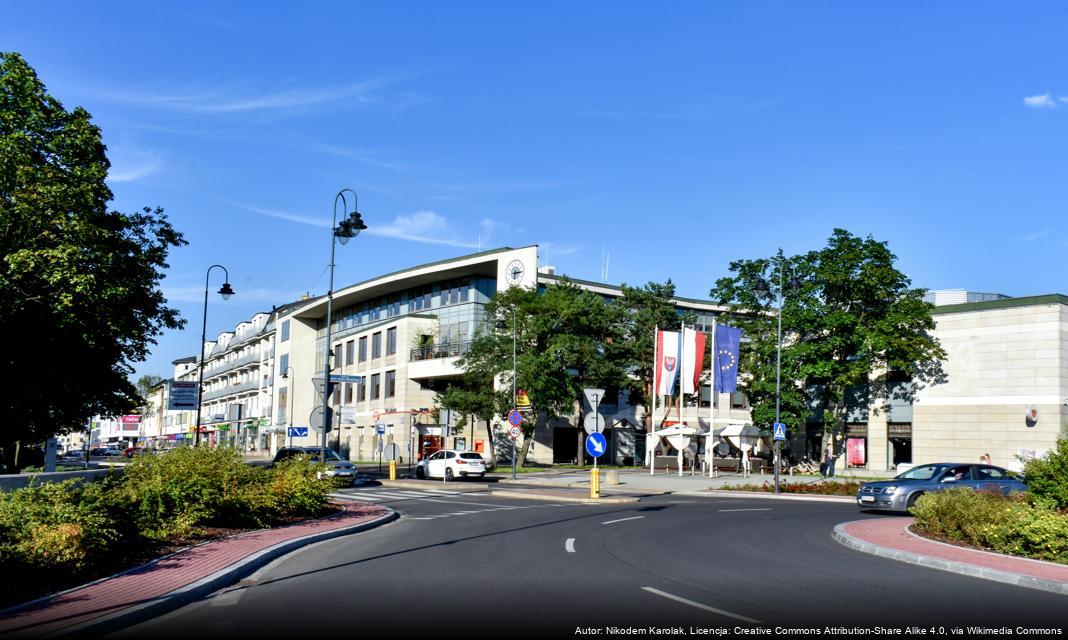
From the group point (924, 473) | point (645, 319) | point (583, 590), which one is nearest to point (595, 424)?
point (924, 473)

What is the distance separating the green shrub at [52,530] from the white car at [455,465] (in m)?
28.1

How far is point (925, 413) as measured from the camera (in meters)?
49.4

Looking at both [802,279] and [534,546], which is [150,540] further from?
[802,279]

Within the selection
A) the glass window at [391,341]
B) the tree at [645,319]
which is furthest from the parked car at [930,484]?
the glass window at [391,341]

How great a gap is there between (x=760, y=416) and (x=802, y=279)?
8.27 meters

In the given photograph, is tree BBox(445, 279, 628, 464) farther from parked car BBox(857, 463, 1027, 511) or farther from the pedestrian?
parked car BBox(857, 463, 1027, 511)

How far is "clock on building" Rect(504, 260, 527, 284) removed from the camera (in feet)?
199

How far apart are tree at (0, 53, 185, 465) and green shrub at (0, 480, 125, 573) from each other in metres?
8.19

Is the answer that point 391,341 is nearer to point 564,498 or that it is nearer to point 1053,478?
point 564,498

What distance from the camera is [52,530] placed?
11.2 metres

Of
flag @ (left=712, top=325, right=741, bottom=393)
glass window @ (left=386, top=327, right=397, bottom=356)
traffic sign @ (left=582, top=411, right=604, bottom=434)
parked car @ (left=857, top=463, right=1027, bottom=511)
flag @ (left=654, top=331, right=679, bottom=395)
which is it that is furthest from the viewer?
glass window @ (left=386, top=327, right=397, bottom=356)

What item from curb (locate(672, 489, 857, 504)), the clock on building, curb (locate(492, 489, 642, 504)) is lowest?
curb (locate(672, 489, 857, 504))

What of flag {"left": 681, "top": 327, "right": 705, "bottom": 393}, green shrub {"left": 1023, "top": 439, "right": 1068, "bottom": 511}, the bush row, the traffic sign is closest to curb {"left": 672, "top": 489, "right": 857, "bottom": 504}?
the traffic sign

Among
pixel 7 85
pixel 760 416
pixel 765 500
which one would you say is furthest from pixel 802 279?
pixel 7 85
